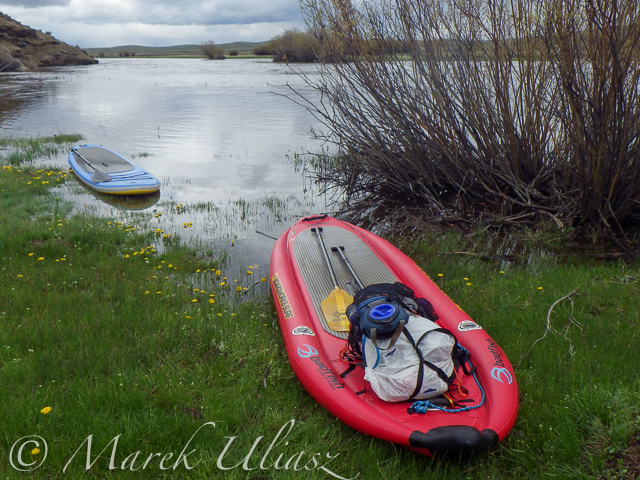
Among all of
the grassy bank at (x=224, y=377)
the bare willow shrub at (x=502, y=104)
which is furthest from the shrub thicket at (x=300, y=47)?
the grassy bank at (x=224, y=377)

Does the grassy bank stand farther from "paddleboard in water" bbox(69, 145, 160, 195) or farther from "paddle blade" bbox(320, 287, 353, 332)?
"paddleboard in water" bbox(69, 145, 160, 195)

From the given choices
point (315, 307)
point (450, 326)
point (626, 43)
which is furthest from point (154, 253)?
point (626, 43)

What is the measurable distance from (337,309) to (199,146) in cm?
1013

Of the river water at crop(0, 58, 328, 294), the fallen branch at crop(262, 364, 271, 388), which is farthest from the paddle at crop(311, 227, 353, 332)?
the river water at crop(0, 58, 328, 294)

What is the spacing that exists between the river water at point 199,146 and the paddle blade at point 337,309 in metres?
1.73

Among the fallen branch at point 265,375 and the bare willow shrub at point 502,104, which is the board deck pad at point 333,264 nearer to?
the fallen branch at point 265,375

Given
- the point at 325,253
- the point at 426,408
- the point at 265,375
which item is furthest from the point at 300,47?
the point at 426,408

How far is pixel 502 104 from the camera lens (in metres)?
6.66

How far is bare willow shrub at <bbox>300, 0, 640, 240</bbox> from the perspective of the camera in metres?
5.33

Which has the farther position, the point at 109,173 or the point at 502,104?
the point at 109,173

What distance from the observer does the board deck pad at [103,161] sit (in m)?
9.58

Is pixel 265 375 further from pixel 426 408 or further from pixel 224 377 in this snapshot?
pixel 426 408

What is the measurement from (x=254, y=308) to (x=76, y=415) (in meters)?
2.03

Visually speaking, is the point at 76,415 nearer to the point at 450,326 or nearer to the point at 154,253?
the point at 450,326
